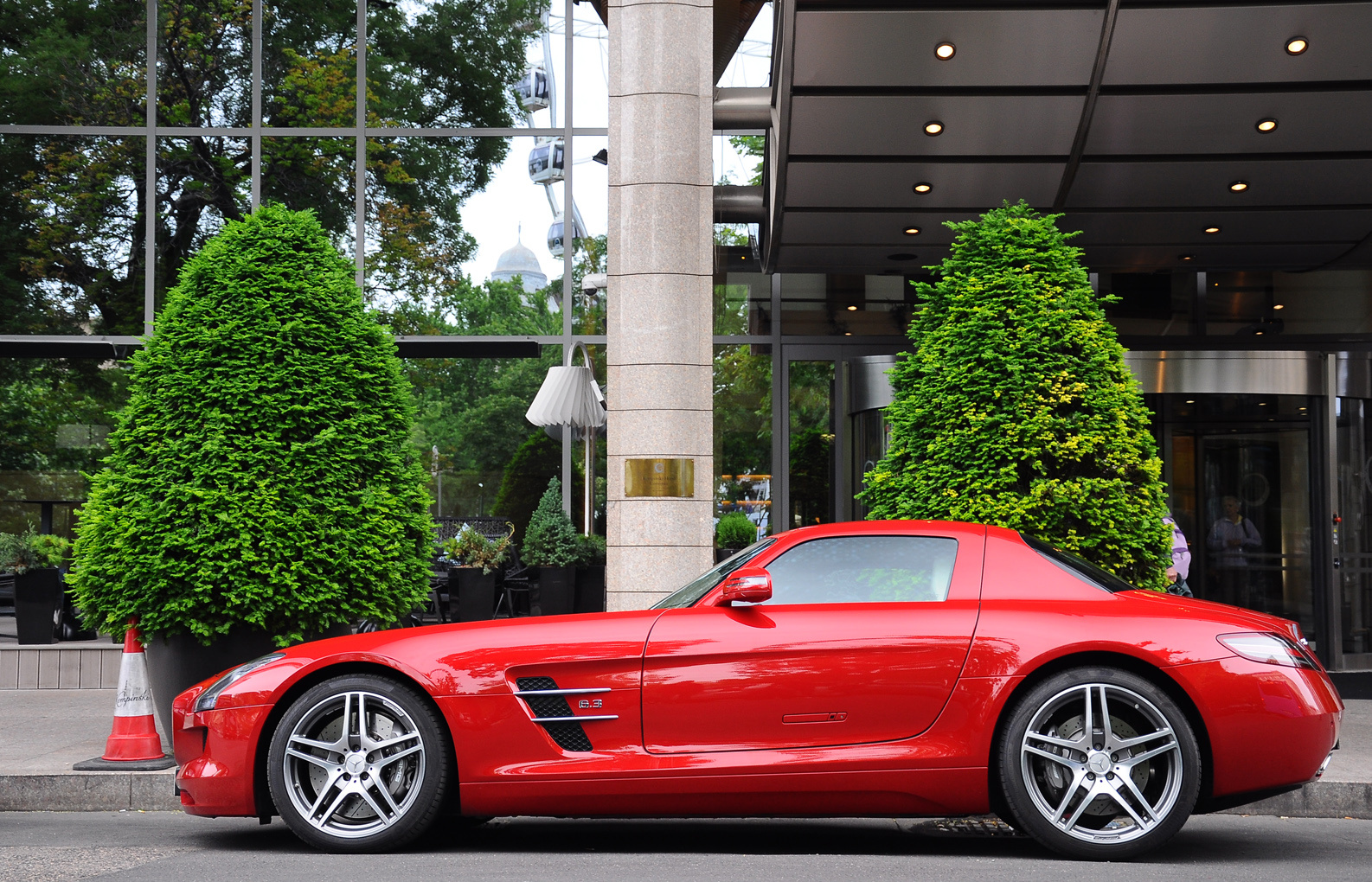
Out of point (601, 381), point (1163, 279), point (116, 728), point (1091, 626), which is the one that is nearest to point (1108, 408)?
point (1091, 626)

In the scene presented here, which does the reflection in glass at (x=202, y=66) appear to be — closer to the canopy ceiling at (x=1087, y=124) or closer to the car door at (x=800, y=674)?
the canopy ceiling at (x=1087, y=124)

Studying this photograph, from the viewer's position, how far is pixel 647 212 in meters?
10.4

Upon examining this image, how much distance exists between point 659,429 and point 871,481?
266cm

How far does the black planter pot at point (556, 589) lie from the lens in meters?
11.9

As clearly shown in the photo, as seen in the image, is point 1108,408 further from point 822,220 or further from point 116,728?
point 116,728

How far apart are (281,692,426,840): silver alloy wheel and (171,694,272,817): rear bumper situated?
16 centimetres

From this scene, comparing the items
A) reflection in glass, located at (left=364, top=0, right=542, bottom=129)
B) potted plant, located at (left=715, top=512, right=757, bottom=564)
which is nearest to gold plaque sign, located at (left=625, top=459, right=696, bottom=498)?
potted plant, located at (left=715, top=512, right=757, bottom=564)

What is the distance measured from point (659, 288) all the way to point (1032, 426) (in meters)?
3.83

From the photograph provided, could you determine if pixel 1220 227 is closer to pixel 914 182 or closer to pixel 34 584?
pixel 914 182

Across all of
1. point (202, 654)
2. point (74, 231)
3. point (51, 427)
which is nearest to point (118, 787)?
point (202, 654)

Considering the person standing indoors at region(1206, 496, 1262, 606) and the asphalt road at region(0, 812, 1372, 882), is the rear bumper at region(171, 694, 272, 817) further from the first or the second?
the person standing indoors at region(1206, 496, 1262, 606)

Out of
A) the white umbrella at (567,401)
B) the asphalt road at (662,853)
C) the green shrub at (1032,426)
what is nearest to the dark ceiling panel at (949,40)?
the green shrub at (1032,426)

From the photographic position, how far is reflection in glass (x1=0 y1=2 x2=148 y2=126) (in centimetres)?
1472

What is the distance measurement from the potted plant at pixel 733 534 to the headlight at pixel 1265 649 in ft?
28.1
